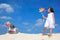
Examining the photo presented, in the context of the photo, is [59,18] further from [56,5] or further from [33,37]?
[33,37]

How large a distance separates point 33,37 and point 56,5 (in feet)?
2.82

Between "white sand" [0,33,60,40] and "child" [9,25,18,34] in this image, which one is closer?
"white sand" [0,33,60,40]

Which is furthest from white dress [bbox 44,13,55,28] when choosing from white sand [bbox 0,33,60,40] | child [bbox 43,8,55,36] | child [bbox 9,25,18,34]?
child [bbox 9,25,18,34]

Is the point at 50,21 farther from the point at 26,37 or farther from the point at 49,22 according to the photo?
the point at 26,37

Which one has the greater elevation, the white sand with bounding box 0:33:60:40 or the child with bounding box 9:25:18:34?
the child with bounding box 9:25:18:34

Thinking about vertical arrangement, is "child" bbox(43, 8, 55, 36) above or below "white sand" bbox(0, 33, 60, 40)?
above

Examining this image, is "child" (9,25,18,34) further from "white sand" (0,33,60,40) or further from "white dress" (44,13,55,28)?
"white dress" (44,13,55,28)

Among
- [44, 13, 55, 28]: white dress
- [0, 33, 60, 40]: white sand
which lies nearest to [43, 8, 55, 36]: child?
[44, 13, 55, 28]: white dress

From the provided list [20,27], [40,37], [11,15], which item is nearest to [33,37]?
[40,37]

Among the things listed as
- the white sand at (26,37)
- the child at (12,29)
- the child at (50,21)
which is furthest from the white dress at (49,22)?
the child at (12,29)

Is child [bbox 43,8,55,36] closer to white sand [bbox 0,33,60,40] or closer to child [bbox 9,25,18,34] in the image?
white sand [bbox 0,33,60,40]

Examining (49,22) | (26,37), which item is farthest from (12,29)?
(49,22)

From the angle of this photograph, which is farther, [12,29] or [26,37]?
[12,29]

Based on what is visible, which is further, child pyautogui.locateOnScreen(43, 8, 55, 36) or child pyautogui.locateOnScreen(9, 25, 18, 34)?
child pyautogui.locateOnScreen(9, 25, 18, 34)
